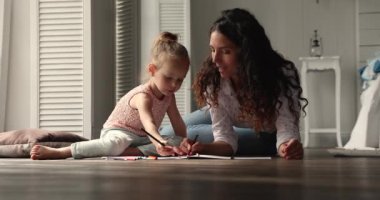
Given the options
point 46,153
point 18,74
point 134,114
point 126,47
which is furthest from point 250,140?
point 126,47

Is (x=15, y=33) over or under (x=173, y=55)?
over

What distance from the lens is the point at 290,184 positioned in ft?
2.99

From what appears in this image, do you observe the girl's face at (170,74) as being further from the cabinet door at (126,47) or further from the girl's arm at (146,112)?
the cabinet door at (126,47)

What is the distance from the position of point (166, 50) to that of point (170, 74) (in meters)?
0.10

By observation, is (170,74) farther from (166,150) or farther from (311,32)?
(311,32)

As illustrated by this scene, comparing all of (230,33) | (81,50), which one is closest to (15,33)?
(81,50)

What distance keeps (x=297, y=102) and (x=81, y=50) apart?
184 centimetres

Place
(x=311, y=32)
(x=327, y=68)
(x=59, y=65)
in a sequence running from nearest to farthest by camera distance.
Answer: (x=59, y=65), (x=327, y=68), (x=311, y=32)

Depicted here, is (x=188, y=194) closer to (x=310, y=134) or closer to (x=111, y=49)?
(x=111, y=49)

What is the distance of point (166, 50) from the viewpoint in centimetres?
219

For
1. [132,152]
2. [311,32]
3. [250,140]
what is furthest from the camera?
[311,32]

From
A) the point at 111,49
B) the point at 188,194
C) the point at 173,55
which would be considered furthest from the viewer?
the point at 111,49

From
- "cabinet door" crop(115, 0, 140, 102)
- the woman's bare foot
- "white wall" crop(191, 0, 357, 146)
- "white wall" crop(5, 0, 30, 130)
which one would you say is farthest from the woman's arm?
"white wall" crop(191, 0, 357, 146)

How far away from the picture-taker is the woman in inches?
75.7
